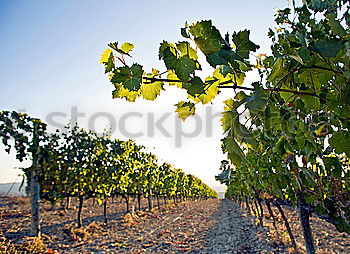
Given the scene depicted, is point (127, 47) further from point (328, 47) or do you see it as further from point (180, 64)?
point (328, 47)

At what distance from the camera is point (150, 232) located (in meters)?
11.6

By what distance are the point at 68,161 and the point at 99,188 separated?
2011 millimetres

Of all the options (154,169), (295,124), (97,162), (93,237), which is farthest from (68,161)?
(295,124)

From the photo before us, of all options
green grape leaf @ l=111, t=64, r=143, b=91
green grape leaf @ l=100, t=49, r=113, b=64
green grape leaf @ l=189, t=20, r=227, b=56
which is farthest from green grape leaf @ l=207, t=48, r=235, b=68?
green grape leaf @ l=100, t=49, r=113, b=64

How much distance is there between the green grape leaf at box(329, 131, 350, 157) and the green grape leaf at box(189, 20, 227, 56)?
2.11 ft

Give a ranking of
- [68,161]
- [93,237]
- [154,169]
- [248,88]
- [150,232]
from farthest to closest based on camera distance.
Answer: [154,169]
[68,161]
[150,232]
[93,237]
[248,88]

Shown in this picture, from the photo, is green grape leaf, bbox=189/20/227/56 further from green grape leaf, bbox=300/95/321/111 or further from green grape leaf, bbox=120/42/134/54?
green grape leaf, bbox=300/95/321/111

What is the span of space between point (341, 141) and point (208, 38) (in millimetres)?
712

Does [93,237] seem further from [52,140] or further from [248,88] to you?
[248,88]

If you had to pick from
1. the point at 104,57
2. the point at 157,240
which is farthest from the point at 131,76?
the point at 157,240

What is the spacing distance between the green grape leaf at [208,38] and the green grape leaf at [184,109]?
1.78ft

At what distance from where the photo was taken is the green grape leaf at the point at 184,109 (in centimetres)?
138

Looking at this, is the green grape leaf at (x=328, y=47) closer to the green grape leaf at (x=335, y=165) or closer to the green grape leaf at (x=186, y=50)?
the green grape leaf at (x=186, y=50)

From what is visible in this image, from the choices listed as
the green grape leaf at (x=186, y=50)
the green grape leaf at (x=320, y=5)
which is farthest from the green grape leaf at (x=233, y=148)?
the green grape leaf at (x=320, y=5)
